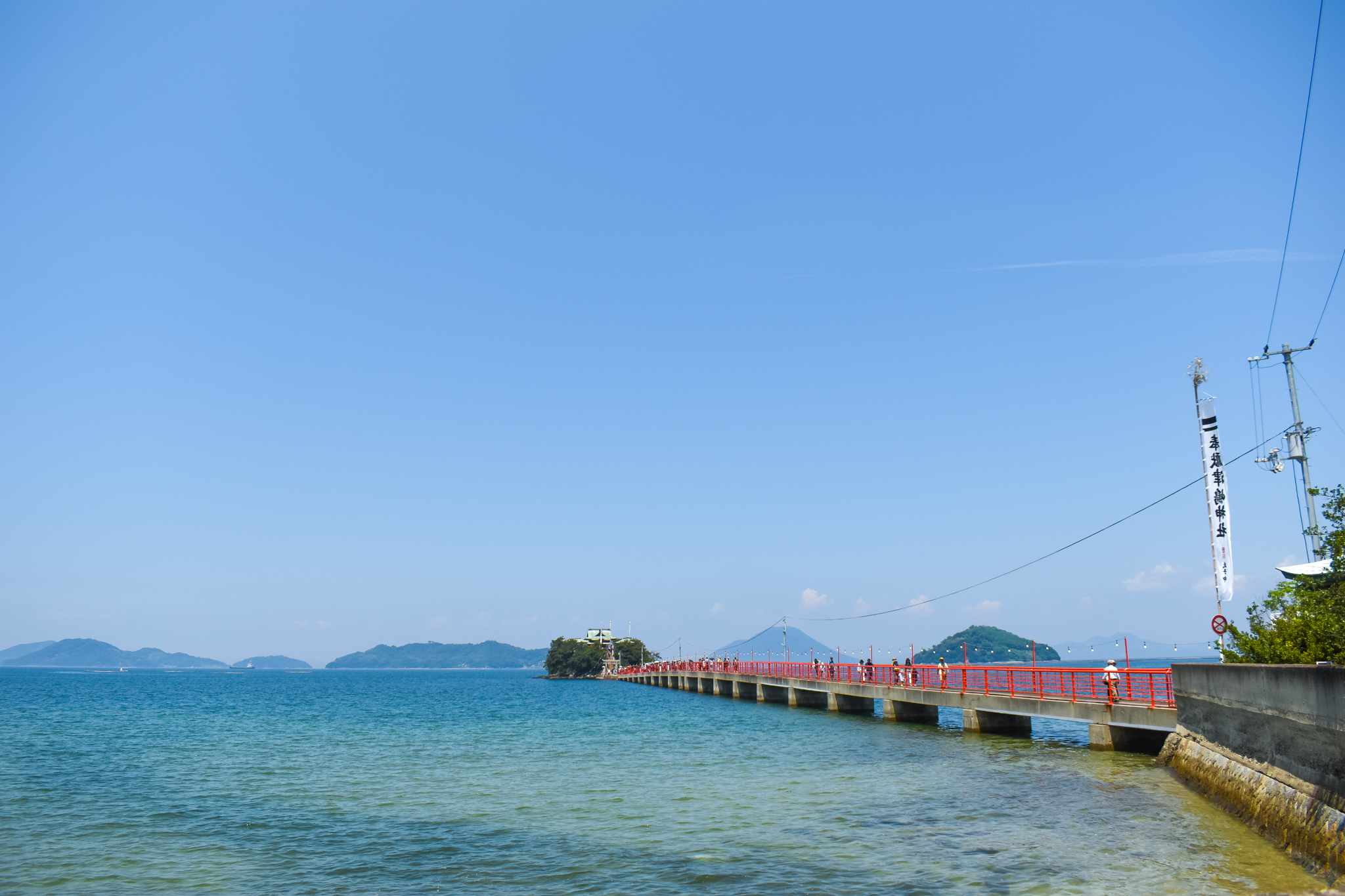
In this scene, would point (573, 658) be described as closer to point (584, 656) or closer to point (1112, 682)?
point (584, 656)

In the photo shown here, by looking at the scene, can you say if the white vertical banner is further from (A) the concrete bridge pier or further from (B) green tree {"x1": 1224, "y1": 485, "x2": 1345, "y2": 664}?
(A) the concrete bridge pier

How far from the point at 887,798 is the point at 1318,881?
31.6 feet

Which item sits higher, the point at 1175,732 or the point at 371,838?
the point at 1175,732

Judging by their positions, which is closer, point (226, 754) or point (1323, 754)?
point (1323, 754)

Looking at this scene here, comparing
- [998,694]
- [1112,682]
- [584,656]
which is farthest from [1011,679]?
[584,656]

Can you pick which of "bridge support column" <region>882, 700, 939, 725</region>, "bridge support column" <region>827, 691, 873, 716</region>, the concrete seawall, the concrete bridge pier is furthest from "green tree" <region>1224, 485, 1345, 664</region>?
the concrete bridge pier

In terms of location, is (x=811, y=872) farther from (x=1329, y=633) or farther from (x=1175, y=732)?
(x=1175, y=732)

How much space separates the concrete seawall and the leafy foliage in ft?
510

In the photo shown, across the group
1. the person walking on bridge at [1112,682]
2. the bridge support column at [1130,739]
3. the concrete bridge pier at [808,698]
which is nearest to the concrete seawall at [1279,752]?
the person walking on bridge at [1112,682]

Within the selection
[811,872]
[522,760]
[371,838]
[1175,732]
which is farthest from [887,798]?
[522,760]

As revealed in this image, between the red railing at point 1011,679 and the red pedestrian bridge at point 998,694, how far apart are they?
53mm

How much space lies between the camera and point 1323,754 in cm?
1195

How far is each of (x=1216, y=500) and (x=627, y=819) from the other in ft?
72.9

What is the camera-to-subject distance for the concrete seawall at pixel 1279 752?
37.9 feet
